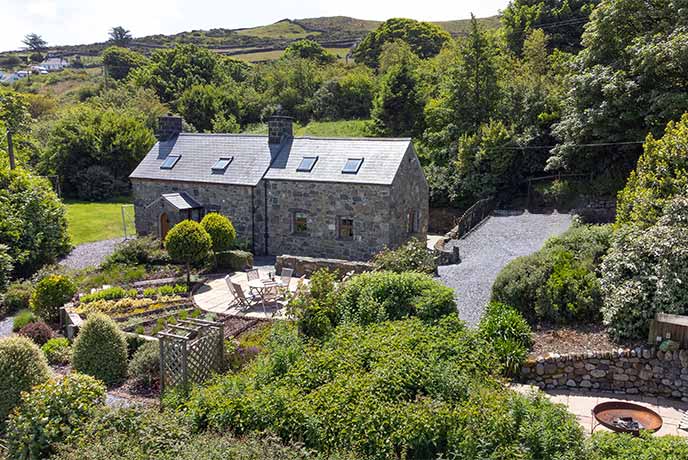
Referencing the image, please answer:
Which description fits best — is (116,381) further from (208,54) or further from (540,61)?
(208,54)

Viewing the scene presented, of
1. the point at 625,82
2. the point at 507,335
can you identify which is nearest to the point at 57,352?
the point at 507,335

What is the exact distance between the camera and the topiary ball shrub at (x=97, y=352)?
9.13 metres

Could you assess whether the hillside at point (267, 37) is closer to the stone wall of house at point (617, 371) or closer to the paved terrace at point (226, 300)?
the paved terrace at point (226, 300)

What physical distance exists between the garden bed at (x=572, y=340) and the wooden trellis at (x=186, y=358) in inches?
229

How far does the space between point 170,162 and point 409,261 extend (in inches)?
541

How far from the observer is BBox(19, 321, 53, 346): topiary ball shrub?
11.3 meters

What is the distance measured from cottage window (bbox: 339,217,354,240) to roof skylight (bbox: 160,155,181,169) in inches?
351

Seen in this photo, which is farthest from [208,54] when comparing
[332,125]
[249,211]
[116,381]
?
[116,381]

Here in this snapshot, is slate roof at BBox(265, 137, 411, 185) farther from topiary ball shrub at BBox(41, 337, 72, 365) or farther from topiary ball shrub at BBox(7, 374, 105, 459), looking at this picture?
topiary ball shrub at BBox(7, 374, 105, 459)

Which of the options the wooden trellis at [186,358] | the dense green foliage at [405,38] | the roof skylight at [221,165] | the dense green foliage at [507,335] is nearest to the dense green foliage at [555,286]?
the dense green foliage at [507,335]

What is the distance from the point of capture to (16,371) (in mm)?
7812

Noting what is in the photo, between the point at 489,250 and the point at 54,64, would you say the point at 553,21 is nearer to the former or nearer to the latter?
the point at 489,250

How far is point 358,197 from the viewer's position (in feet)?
60.6

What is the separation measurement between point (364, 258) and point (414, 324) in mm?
9838
